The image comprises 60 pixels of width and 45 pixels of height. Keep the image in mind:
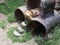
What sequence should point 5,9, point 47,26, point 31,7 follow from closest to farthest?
point 47,26, point 31,7, point 5,9

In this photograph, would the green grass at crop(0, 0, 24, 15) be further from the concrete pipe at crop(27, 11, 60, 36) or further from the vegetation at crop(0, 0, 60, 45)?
the concrete pipe at crop(27, 11, 60, 36)

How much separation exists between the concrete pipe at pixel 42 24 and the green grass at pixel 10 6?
146cm

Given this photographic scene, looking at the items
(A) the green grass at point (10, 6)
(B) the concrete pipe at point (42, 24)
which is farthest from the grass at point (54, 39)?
(A) the green grass at point (10, 6)

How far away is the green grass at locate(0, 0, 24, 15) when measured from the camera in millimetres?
7977

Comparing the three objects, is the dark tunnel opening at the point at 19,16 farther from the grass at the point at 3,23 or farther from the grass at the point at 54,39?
the grass at the point at 54,39

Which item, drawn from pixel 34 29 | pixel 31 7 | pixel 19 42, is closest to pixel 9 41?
pixel 19 42

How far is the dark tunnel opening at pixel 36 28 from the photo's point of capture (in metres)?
6.69

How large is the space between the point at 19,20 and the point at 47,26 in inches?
59.5

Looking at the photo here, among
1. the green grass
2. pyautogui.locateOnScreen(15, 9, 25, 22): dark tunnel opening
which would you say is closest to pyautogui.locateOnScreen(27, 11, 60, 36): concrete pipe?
pyautogui.locateOnScreen(15, 9, 25, 22): dark tunnel opening

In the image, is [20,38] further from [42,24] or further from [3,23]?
[3,23]

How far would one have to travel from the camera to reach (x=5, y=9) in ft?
26.5

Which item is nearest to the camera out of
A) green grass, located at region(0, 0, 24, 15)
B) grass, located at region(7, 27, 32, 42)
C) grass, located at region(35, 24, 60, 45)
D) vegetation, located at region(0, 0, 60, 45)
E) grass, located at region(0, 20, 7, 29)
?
grass, located at region(35, 24, 60, 45)

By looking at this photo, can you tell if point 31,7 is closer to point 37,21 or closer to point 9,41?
point 37,21

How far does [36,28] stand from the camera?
685 centimetres
